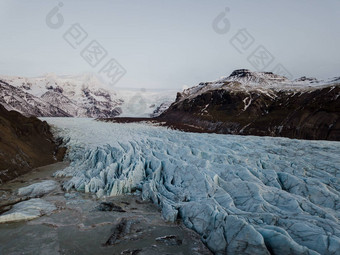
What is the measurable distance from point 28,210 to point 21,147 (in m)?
8.40

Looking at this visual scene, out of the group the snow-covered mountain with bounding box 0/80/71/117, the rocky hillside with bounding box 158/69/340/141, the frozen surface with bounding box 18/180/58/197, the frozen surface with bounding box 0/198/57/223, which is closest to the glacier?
the frozen surface with bounding box 18/180/58/197

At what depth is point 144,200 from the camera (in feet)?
34.0

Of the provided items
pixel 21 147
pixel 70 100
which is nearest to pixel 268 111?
pixel 21 147

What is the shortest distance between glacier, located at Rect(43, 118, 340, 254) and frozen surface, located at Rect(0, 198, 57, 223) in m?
2.12

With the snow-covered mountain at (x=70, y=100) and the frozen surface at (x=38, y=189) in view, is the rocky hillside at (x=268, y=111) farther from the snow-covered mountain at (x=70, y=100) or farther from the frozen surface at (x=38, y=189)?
the snow-covered mountain at (x=70, y=100)

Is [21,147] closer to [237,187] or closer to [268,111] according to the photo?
[237,187]

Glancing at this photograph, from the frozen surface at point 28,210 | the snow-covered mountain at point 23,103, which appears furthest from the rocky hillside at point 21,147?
the snow-covered mountain at point 23,103

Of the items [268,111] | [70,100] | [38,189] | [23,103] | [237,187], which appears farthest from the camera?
[70,100]

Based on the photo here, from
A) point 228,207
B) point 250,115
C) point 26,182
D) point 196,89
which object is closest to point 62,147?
point 26,182

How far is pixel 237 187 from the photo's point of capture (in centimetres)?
909

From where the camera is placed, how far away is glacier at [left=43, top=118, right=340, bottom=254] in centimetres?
600

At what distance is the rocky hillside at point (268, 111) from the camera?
2753cm

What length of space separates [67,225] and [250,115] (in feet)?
129

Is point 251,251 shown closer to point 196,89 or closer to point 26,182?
point 26,182
